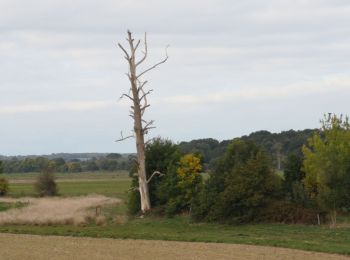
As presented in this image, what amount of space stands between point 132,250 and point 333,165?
464 inches

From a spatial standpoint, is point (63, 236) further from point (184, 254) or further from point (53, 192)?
point (53, 192)

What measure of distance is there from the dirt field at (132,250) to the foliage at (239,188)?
7801mm

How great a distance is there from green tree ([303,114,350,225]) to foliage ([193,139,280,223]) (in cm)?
243

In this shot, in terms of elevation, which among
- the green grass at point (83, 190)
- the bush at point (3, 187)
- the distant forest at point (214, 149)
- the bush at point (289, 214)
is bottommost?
the bush at point (289, 214)

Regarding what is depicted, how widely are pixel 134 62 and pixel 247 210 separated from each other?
13261 mm

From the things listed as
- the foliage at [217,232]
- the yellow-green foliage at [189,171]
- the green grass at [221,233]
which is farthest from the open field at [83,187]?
the green grass at [221,233]

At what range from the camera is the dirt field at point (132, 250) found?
70.9 feet

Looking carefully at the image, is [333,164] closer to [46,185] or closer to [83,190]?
[46,185]

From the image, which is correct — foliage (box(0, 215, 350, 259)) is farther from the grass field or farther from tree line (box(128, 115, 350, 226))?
tree line (box(128, 115, 350, 226))

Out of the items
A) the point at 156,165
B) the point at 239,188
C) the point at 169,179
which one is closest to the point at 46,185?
the point at 156,165

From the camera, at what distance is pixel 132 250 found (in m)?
23.3

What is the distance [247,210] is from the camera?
33094 mm

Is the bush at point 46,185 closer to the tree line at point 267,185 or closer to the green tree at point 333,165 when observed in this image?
the tree line at point 267,185

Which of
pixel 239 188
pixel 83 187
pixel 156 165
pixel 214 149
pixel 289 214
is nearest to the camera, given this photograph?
pixel 289 214
